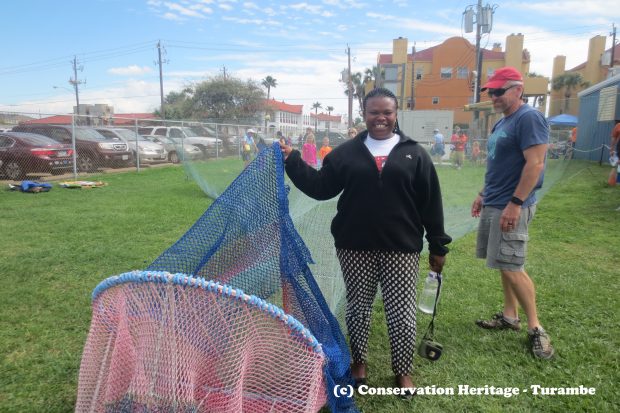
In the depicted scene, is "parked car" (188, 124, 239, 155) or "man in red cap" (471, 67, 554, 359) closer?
"man in red cap" (471, 67, 554, 359)

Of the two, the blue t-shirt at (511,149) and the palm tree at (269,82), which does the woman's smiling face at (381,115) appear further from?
the palm tree at (269,82)

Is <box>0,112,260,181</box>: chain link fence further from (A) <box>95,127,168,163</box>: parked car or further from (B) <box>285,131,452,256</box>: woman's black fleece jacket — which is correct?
(B) <box>285,131,452,256</box>: woman's black fleece jacket

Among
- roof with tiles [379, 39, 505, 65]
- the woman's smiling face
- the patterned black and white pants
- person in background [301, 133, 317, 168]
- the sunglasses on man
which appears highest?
roof with tiles [379, 39, 505, 65]

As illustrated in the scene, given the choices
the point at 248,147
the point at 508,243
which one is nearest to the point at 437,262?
the point at 508,243

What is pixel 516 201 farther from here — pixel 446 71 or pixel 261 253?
pixel 446 71

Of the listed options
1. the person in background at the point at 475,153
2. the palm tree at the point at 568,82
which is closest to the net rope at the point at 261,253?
the person in background at the point at 475,153

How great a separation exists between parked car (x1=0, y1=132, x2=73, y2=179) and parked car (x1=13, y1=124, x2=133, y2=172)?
0.78m

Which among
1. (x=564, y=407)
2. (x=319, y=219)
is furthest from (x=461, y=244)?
(x=564, y=407)

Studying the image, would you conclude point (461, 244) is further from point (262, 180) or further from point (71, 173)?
point (71, 173)

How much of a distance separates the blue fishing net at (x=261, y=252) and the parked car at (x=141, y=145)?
1444 centimetres

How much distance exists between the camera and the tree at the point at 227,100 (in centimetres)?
4409

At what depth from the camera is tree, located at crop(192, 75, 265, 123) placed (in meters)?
44.1

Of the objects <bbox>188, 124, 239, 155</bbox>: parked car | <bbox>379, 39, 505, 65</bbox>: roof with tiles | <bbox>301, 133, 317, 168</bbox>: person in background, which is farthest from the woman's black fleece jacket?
<bbox>379, 39, 505, 65</bbox>: roof with tiles

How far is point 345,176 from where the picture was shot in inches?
101
